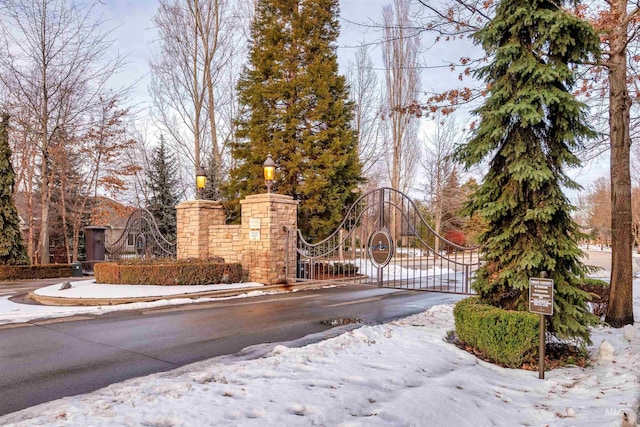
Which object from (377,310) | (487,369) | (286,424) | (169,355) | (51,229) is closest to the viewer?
(286,424)

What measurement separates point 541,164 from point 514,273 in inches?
56.4

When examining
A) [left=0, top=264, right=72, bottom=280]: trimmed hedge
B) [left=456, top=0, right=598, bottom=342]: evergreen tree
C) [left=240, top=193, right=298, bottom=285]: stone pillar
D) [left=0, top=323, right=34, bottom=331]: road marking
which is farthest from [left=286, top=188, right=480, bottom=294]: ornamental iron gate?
[left=0, top=264, right=72, bottom=280]: trimmed hedge

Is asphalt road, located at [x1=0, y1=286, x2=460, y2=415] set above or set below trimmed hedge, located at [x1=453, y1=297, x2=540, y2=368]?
below

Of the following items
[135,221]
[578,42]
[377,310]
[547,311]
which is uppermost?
[578,42]

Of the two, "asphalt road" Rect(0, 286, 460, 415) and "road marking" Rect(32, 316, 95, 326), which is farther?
"road marking" Rect(32, 316, 95, 326)

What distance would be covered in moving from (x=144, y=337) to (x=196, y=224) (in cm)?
774

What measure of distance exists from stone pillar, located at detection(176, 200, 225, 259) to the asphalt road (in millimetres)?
4450

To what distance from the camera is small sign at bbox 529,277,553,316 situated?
4.42 metres

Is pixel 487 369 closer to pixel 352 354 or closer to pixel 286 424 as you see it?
pixel 352 354

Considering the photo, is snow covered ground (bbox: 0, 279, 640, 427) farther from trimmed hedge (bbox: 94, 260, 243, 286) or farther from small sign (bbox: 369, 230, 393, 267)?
trimmed hedge (bbox: 94, 260, 243, 286)

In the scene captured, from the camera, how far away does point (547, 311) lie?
4.40 metres

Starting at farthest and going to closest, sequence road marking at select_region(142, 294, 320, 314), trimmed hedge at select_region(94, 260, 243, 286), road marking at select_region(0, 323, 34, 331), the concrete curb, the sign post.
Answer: trimmed hedge at select_region(94, 260, 243, 286), the concrete curb, road marking at select_region(142, 294, 320, 314), road marking at select_region(0, 323, 34, 331), the sign post

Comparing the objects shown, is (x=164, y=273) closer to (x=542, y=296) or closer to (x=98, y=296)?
(x=98, y=296)

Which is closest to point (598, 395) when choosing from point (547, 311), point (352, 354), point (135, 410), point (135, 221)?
point (547, 311)
